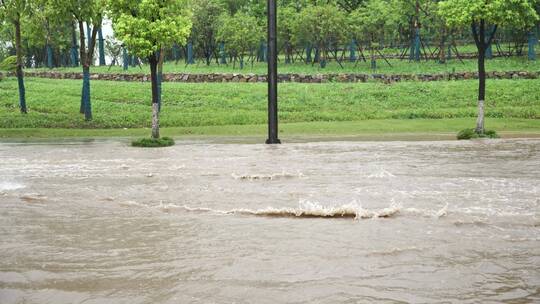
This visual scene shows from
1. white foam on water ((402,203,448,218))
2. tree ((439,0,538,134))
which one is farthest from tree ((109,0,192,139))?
white foam on water ((402,203,448,218))

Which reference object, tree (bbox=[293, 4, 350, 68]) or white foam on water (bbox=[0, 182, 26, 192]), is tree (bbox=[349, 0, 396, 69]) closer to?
tree (bbox=[293, 4, 350, 68])

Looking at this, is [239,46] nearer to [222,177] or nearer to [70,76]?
[70,76]

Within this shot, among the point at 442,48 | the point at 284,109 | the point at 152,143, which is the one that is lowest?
the point at 152,143

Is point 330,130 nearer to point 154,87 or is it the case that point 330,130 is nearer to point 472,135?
point 472,135

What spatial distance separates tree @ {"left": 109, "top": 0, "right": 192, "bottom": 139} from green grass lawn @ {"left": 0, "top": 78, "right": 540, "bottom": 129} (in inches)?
301

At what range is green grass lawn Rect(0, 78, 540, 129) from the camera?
29766 mm

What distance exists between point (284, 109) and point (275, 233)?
25.9 metres

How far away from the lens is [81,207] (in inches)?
364

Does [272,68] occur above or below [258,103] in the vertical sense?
above

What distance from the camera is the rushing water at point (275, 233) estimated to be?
513 cm

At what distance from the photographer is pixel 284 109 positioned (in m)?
32.8

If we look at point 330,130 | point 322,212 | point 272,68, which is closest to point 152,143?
point 272,68

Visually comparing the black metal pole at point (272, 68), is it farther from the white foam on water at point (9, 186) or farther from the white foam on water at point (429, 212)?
the white foam on water at point (429, 212)

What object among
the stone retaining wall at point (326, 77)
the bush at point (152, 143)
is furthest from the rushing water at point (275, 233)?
the stone retaining wall at point (326, 77)
